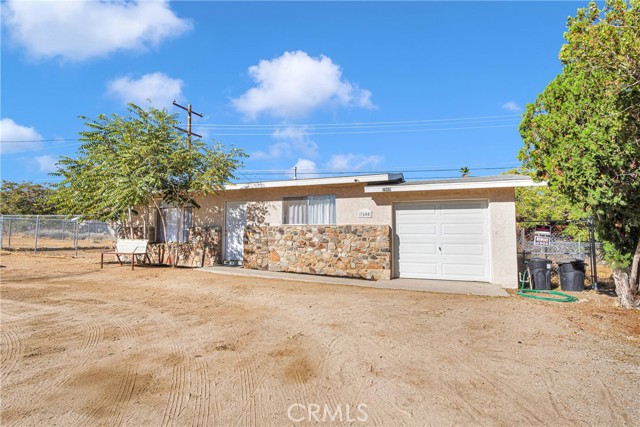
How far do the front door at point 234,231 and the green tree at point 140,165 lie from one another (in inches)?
44.4

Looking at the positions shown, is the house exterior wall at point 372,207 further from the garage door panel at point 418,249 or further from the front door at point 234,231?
the garage door panel at point 418,249

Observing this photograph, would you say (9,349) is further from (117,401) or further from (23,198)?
(23,198)

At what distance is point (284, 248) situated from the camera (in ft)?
35.5

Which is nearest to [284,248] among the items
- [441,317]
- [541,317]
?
[441,317]

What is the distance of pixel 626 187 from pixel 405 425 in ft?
20.2

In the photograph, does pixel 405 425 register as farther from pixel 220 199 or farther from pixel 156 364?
pixel 220 199

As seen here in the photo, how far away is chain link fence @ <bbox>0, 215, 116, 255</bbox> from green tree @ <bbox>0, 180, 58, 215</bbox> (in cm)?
1037

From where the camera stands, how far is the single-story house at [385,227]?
8.85m

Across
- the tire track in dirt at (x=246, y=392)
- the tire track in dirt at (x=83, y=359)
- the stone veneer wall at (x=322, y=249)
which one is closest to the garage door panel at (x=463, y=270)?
the stone veneer wall at (x=322, y=249)

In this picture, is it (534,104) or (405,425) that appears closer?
(405,425)

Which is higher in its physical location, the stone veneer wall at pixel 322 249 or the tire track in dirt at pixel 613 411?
the stone veneer wall at pixel 322 249

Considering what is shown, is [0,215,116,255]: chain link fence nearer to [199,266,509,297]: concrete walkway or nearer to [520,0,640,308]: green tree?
[199,266,509,297]: concrete walkway

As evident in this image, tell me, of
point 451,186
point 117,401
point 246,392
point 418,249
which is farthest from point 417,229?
point 117,401

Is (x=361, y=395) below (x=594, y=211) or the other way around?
below
